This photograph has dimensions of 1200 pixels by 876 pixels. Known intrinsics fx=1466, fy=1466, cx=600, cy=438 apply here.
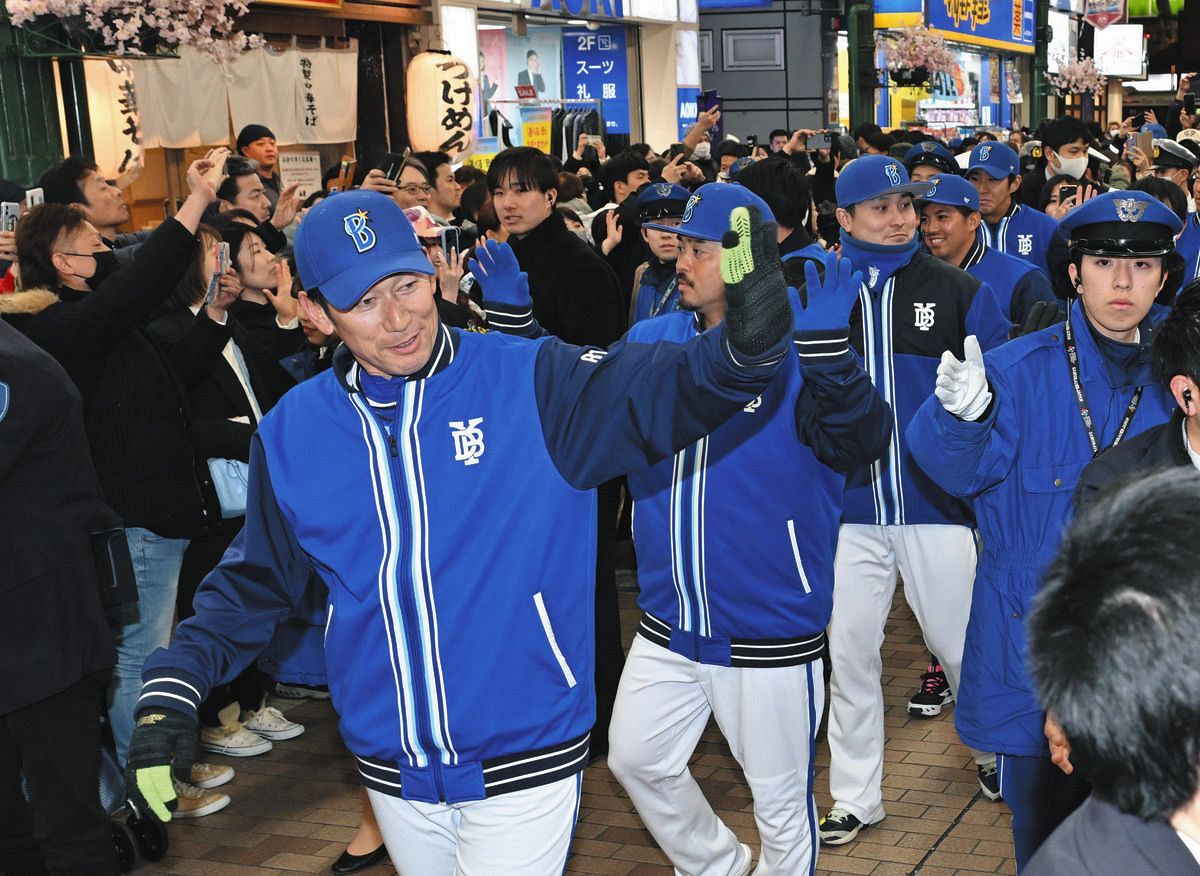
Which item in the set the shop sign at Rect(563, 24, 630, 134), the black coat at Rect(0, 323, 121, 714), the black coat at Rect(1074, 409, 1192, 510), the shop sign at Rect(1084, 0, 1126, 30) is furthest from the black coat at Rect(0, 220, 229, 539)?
the shop sign at Rect(1084, 0, 1126, 30)

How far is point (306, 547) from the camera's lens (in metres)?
3.13

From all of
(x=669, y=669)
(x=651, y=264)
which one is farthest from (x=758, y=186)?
(x=669, y=669)

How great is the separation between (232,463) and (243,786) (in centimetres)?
138

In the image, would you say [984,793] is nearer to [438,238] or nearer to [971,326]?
[971,326]

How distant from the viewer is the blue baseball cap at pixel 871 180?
17.6 feet

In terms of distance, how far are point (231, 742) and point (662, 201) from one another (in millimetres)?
3151

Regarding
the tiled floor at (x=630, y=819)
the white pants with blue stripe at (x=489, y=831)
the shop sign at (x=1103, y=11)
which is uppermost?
the shop sign at (x=1103, y=11)

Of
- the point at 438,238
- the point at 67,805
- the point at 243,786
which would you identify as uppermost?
the point at 438,238

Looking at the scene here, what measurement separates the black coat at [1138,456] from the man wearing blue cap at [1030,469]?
1.14ft

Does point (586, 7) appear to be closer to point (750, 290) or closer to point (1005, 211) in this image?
point (1005, 211)

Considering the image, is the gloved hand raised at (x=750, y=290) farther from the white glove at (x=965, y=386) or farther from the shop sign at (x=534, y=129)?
the shop sign at (x=534, y=129)

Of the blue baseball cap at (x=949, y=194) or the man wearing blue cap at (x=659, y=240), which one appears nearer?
the blue baseball cap at (x=949, y=194)

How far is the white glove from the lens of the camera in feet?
11.1

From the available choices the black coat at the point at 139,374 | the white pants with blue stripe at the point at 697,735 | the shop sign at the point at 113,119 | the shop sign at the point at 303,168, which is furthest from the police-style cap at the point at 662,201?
the shop sign at the point at 303,168
